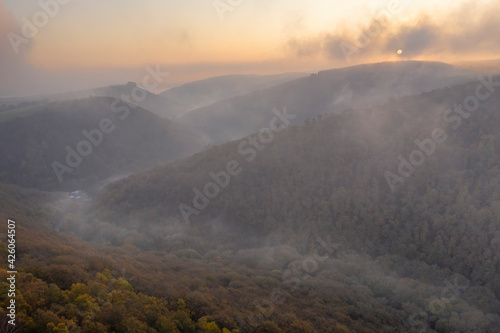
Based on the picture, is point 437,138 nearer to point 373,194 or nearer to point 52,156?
point 373,194

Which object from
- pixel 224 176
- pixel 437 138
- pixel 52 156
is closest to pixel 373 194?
pixel 437 138

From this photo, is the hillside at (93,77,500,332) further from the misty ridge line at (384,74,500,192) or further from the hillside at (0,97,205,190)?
the hillside at (0,97,205,190)

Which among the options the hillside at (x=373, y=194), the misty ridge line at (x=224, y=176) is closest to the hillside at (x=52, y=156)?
the hillside at (x=373, y=194)

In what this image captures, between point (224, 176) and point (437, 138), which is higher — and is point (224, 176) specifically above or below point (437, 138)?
below

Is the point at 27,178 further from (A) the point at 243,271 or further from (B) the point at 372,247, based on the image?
(B) the point at 372,247

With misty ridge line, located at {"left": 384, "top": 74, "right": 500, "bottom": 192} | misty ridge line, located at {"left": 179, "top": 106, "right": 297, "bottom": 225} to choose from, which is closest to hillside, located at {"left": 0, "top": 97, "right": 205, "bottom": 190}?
misty ridge line, located at {"left": 179, "top": 106, "right": 297, "bottom": 225}

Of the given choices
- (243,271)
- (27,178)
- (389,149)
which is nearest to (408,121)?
(389,149)
